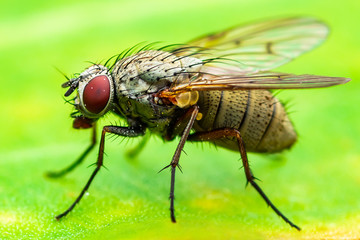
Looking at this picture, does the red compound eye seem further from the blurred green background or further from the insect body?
the blurred green background

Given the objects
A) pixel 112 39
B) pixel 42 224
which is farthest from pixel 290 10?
pixel 42 224

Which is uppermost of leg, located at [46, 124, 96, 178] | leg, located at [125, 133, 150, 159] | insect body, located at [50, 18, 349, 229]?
insect body, located at [50, 18, 349, 229]

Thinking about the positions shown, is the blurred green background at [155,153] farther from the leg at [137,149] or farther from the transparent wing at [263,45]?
the transparent wing at [263,45]

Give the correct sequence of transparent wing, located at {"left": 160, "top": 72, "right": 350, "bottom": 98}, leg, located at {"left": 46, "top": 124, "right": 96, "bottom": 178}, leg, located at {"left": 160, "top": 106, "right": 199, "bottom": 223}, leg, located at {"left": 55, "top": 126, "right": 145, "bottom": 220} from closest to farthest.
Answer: transparent wing, located at {"left": 160, "top": 72, "right": 350, "bottom": 98} → leg, located at {"left": 160, "top": 106, "right": 199, "bottom": 223} → leg, located at {"left": 55, "top": 126, "right": 145, "bottom": 220} → leg, located at {"left": 46, "top": 124, "right": 96, "bottom": 178}

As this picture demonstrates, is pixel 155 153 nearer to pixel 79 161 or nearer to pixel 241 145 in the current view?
pixel 79 161

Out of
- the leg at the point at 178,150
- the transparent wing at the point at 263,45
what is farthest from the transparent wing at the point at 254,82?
the transparent wing at the point at 263,45

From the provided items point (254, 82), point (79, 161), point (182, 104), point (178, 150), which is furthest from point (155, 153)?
point (254, 82)

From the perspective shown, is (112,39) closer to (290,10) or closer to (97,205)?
(290,10)

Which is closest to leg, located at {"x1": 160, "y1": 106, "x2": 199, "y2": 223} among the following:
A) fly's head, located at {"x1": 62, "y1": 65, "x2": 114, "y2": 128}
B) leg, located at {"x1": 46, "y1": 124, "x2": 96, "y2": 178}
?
fly's head, located at {"x1": 62, "y1": 65, "x2": 114, "y2": 128}
